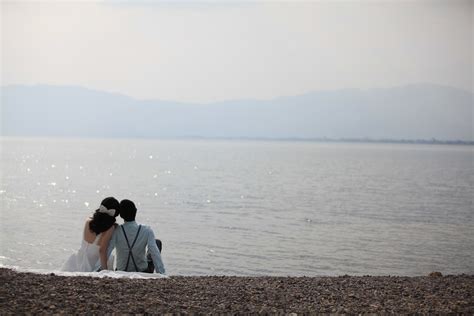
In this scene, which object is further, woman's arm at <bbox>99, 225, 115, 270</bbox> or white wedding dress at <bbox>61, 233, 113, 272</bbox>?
white wedding dress at <bbox>61, 233, 113, 272</bbox>

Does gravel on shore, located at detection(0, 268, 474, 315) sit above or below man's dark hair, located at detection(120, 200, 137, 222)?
below

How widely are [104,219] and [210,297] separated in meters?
2.46

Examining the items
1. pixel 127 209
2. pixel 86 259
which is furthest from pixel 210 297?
pixel 86 259

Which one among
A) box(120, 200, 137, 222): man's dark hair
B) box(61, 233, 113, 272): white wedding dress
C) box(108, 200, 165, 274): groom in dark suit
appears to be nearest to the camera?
box(120, 200, 137, 222): man's dark hair

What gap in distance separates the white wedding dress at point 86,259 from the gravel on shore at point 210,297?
3.78ft

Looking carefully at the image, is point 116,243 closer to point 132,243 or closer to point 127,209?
point 132,243

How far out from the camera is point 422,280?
473 inches

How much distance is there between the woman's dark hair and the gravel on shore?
1089mm

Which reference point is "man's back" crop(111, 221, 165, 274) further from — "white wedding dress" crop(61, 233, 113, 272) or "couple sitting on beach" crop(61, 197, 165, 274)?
"white wedding dress" crop(61, 233, 113, 272)

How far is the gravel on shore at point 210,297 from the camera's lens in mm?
7809

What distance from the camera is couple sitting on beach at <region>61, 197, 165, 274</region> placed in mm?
10094

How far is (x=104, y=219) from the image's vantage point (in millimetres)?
10141

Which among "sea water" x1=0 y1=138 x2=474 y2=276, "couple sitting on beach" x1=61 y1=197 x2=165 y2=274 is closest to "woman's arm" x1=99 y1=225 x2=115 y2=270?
"couple sitting on beach" x1=61 y1=197 x2=165 y2=274

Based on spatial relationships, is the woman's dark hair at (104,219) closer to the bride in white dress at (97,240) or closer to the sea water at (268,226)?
the bride in white dress at (97,240)
